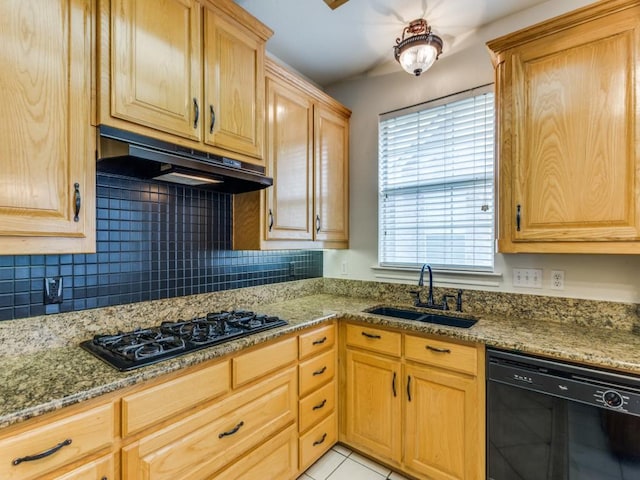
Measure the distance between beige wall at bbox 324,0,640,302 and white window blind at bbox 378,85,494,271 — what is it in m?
0.08

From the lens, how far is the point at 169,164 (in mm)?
1421

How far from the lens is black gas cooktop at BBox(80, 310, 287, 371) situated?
4.04ft

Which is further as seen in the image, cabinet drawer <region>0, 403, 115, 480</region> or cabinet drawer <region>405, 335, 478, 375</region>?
cabinet drawer <region>405, 335, 478, 375</region>

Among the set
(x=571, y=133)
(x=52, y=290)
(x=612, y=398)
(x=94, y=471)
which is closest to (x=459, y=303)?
(x=612, y=398)

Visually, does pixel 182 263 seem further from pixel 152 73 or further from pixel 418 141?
pixel 418 141

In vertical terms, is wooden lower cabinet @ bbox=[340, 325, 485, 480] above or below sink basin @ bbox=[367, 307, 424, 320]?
below

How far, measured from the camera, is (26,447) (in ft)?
2.96

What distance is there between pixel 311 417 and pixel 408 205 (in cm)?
164

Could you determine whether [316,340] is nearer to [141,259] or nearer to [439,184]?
[141,259]

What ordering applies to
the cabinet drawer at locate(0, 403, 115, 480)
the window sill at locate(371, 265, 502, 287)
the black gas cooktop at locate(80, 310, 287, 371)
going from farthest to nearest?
1. the window sill at locate(371, 265, 502, 287)
2. the black gas cooktop at locate(80, 310, 287, 371)
3. the cabinet drawer at locate(0, 403, 115, 480)

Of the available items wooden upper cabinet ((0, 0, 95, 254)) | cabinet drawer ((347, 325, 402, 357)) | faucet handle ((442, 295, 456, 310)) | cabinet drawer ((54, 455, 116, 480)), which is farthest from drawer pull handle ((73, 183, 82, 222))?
faucet handle ((442, 295, 456, 310))

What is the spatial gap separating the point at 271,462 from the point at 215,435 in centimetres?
45

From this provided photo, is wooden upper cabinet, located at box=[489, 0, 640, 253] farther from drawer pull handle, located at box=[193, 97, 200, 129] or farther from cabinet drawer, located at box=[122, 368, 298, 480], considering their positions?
drawer pull handle, located at box=[193, 97, 200, 129]

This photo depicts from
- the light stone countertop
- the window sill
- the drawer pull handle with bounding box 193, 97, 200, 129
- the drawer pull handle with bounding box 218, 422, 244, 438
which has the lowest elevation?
the drawer pull handle with bounding box 218, 422, 244, 438
